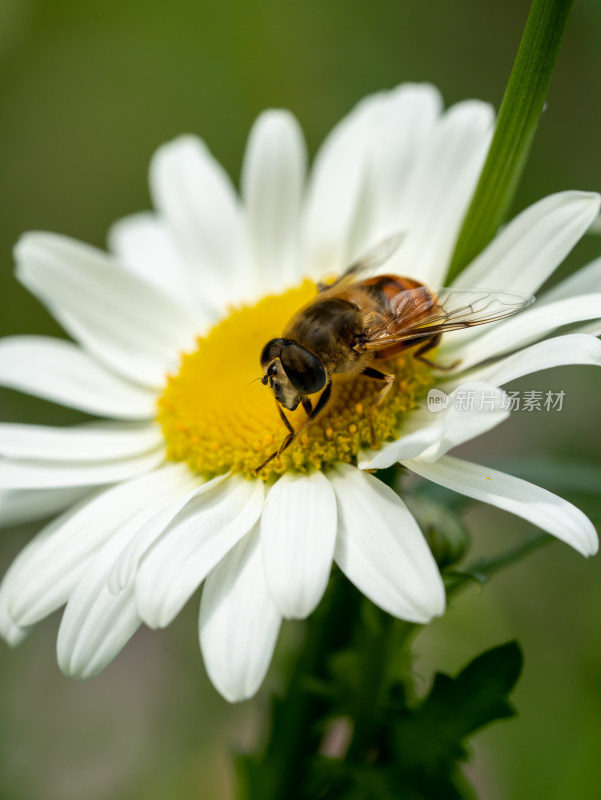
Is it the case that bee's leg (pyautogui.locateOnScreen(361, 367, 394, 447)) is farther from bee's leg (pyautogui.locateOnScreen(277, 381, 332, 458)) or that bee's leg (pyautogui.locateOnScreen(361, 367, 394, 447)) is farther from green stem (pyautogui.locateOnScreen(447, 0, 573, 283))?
green stem (pyautogui.locateOnScreen(447, 0, 573, 283))

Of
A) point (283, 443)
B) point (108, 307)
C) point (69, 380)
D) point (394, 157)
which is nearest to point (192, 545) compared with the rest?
point (283, 443)

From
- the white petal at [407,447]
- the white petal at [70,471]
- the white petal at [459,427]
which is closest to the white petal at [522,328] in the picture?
the white petal at [459,427]

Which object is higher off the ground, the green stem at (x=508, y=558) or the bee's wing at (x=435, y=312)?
the bee's wing at (x=435, y=312)

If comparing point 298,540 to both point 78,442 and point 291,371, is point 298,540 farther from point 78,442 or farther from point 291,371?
point 78,442

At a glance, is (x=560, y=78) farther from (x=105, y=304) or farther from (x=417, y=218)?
(x=105, y=304)

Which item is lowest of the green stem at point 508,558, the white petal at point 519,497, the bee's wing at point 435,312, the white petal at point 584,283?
the green stem at point 508,558

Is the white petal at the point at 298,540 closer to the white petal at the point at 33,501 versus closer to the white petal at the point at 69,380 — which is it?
the white petal at the point at 33,501
